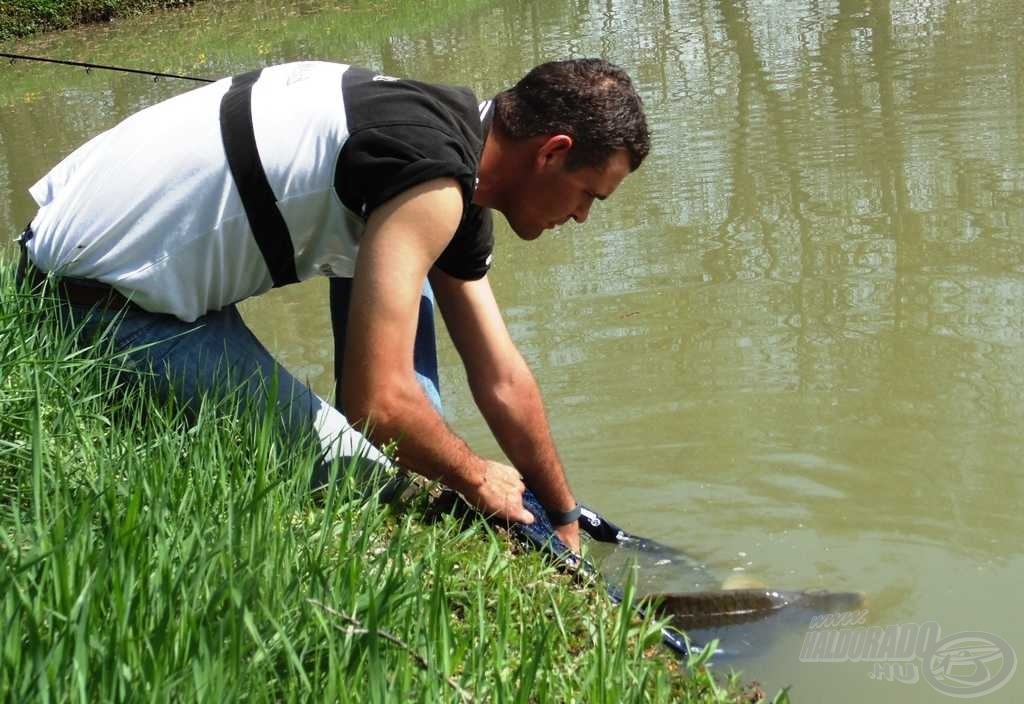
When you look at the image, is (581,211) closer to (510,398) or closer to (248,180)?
(510,398)

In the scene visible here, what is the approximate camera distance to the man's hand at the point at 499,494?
10.4ft

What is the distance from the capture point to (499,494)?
319cm

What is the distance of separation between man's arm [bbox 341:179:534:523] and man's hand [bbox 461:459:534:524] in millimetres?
174

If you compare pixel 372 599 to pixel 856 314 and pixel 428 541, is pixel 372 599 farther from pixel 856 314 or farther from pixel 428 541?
pixel 856 314

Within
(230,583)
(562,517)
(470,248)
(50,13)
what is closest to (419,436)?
(470,248)

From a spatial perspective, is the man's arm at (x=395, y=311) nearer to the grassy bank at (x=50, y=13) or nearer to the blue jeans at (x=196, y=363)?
the blue jeans at (x=196, y=363)

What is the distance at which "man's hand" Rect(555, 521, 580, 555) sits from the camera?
354cm

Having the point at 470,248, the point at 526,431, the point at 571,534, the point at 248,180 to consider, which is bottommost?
the point at 571,534

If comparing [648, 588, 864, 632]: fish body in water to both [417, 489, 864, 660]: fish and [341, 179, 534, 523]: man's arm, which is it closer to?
[417, 489, 864, 660]: fish

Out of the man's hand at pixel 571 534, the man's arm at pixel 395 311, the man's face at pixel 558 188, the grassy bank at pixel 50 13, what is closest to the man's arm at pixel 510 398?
the man's hand at pixel 571 534

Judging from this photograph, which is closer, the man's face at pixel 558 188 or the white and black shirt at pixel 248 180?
the white and black shirt at pixel 248 180

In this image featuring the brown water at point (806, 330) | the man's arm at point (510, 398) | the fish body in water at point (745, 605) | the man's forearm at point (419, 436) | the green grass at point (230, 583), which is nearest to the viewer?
the green grass at point (230, 583)

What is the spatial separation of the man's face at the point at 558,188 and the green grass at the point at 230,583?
782 mm

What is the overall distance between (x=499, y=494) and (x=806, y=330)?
256 centimetres
